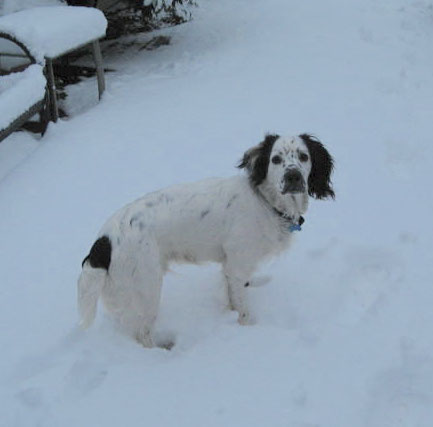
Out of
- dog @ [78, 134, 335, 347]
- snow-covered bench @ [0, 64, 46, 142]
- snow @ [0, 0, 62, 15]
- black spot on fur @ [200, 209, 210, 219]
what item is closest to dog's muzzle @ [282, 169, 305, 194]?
dog @ [78, 134, 335, 347]

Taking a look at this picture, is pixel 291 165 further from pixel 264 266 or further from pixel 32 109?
pixel 32 109

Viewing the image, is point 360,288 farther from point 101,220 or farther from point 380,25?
point 380,25

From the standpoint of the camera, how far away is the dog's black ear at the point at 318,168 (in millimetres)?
3287

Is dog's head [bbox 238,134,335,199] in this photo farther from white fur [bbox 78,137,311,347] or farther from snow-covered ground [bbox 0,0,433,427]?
snow-covered ground [bbox 0,0,433,427]

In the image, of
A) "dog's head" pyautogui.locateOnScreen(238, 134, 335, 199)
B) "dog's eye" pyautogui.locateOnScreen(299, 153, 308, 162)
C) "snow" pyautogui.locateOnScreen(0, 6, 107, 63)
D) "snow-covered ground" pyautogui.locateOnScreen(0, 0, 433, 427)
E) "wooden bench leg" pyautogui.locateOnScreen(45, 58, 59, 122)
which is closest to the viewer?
"snow-covered ground" pyautogui.locateOnScreen(0, 0, 433, 427)

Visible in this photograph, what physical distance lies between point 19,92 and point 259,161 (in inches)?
139

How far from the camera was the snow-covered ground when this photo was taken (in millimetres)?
2896

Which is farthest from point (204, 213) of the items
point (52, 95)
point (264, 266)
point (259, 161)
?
point (52, 95)

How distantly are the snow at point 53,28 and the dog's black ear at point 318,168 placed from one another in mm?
4098

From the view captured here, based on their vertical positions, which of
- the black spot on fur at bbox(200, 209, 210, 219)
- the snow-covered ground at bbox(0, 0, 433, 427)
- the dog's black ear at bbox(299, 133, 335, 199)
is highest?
the dog's black ear at bbox(299, 133, 335, 199)

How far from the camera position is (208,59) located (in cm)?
771

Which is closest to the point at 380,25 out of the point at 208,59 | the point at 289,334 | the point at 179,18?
the point at 208,59

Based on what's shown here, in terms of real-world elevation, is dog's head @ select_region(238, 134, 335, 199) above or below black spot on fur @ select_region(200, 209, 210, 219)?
above

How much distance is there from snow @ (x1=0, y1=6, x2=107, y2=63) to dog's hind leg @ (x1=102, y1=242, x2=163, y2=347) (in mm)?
4022
